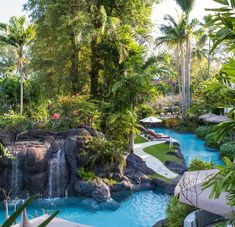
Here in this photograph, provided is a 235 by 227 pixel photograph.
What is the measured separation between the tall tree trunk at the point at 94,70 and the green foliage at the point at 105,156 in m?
5.47

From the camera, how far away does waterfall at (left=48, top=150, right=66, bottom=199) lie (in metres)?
13.4

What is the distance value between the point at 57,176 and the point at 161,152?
7.19m

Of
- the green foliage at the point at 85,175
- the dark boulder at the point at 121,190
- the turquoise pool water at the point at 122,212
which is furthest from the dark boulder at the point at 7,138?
the dark boulder at the point at 121,190

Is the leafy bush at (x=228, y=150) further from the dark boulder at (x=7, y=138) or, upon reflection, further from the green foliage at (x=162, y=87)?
the dark boulder at (x=7, y=138)

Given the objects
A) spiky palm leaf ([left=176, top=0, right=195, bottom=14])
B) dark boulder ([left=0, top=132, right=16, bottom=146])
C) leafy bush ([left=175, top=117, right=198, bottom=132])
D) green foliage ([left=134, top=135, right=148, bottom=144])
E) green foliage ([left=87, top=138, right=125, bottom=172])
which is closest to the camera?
dark boulder ([left=0, top=132, right=16, bottom=146])

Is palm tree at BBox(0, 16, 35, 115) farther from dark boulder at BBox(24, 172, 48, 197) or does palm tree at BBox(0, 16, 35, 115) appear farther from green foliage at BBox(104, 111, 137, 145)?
dark boulder at BBox(24, 172, 48, 197)

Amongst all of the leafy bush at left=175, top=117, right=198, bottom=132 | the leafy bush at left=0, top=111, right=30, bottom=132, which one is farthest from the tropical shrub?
the leafy bush at left=175, top=117, right=198, bottom=132

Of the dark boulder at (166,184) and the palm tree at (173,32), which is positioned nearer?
the dark boulder at (166,184)

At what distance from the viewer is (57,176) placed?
44.5ft

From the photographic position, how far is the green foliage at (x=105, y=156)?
14047mm

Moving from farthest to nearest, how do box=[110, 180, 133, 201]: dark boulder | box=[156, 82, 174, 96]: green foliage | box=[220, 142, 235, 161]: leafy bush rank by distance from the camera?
1. box=[156, 82, 174, 96]: green foliage
2. box=[220, 142, 235, 161]: leafy bush
3. box=[110, 180, 133, 201]: dark boulder

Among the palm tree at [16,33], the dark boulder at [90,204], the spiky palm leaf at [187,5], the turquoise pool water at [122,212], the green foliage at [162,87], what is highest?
the spiky palm leaf at [187,5]

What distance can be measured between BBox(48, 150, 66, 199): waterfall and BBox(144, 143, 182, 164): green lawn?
565cm

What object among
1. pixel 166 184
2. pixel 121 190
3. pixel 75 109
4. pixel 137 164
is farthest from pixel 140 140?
pixel 121 190
